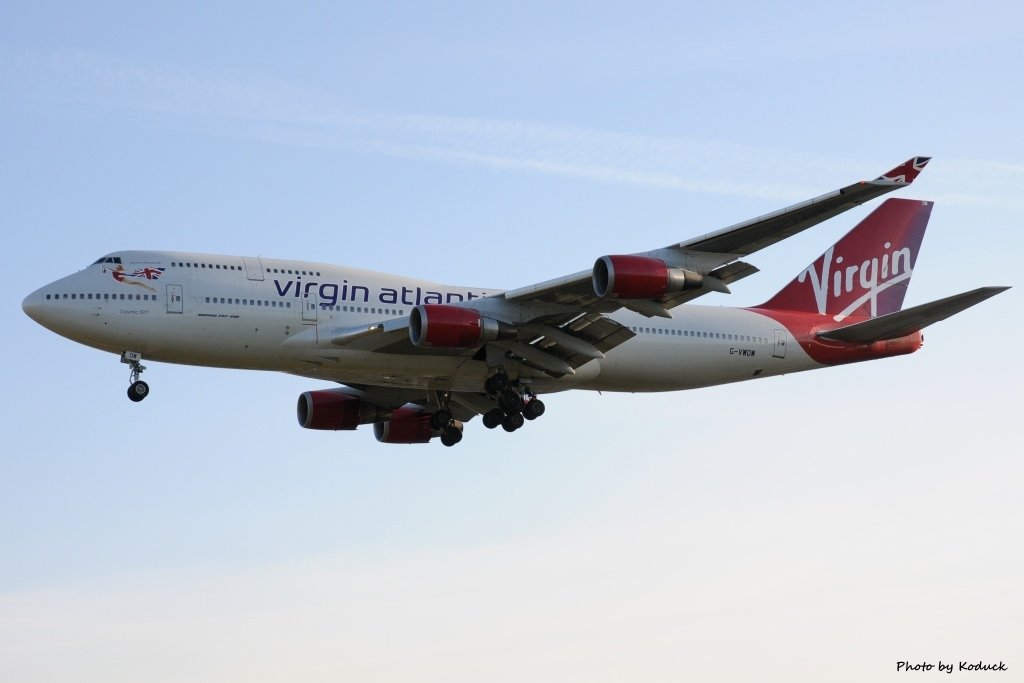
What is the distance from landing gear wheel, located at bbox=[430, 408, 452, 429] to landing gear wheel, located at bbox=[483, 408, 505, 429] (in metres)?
2.22

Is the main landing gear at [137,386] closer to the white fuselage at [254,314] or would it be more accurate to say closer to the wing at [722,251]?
the white fuselage at [254,314]

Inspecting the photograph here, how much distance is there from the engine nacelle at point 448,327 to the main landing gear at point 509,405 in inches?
114

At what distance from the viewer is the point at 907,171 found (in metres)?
36.0

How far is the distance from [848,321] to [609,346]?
925cm

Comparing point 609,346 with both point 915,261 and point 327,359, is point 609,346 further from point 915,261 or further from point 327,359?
point 915,261

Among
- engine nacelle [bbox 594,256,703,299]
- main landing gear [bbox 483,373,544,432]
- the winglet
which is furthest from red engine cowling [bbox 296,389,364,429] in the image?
the winglet

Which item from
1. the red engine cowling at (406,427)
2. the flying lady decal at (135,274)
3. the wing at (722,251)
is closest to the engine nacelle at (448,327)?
the wing at (722,251)

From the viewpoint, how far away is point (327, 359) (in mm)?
40969

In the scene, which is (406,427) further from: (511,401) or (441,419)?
(511,401)

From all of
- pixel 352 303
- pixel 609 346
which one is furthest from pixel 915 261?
pixel 352 303

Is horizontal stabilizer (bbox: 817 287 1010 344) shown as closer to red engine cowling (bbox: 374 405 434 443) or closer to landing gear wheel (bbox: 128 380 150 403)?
red engine cowling (bbox: 374 405 434 443)

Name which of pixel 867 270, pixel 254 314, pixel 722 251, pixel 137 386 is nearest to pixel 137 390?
pixel 137 386

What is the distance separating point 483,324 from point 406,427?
9728 millimetres

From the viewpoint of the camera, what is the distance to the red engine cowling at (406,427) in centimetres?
4912
